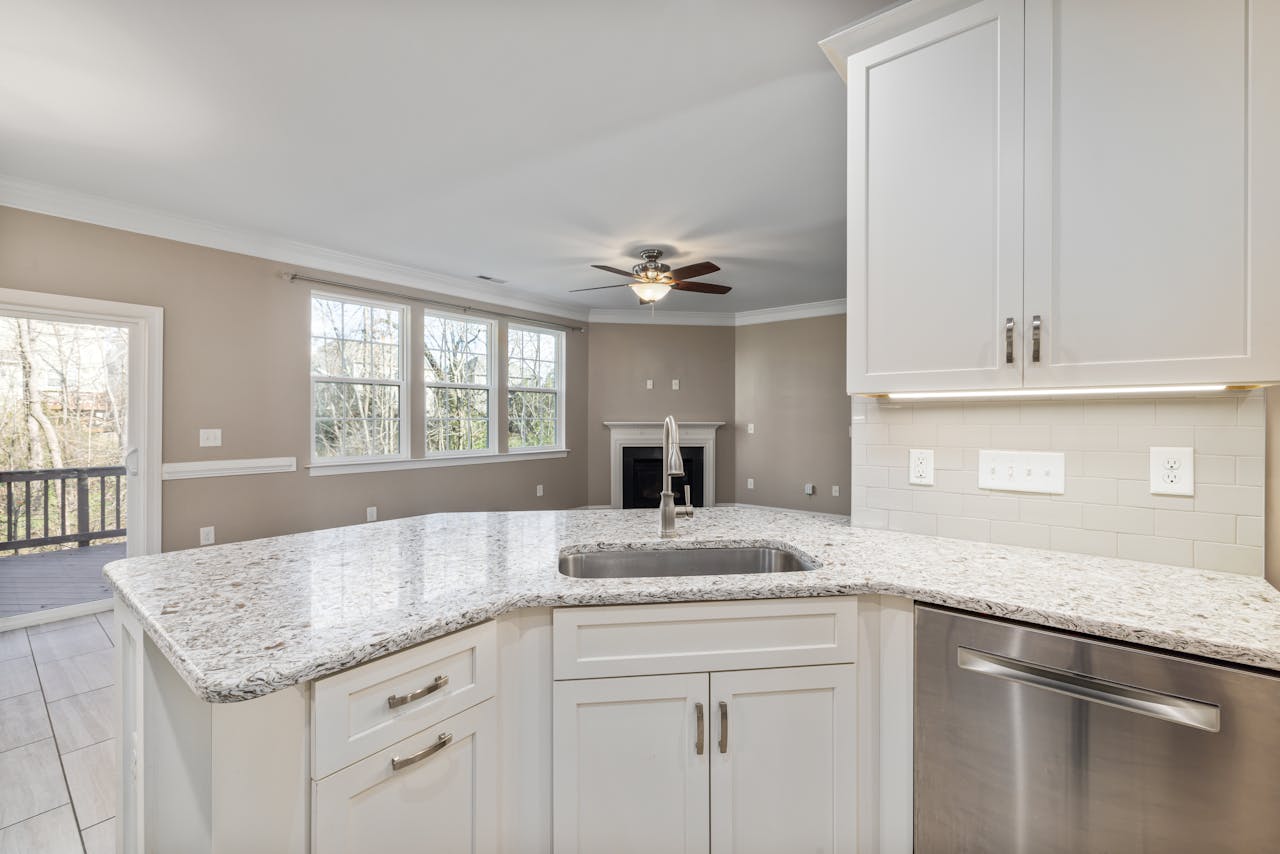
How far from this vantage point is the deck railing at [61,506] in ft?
15.0

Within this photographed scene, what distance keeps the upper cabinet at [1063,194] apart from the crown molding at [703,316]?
4.88 m

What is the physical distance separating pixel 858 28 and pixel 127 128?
10.2 ft

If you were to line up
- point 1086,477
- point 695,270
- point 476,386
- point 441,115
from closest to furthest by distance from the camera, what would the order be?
point 1086,477 < point 441,115 < point 695,270 < point 476,386

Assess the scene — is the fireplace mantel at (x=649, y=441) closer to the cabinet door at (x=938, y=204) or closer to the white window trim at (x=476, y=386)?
the white window trim at (x=476, y=386)

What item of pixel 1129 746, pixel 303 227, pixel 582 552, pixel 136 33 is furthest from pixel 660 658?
pixel 303 227

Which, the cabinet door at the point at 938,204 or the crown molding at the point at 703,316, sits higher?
the crown molding at the point at 703,316

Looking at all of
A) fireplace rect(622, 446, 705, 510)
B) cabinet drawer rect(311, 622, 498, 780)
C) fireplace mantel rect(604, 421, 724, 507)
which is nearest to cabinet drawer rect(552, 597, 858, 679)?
cabinet drawer rect(311, 622, 498, 780)

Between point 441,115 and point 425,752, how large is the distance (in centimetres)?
245

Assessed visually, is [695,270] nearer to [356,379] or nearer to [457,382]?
[457,382]

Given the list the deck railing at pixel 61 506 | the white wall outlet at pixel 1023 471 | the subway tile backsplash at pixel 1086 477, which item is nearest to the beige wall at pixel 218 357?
the deck railing at pixel 61 506

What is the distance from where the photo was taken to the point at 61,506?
4.82 meters

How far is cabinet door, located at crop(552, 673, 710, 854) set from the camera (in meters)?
1.22

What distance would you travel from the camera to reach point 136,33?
1883 mm

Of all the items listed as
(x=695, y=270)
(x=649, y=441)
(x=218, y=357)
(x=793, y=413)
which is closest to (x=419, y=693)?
(x=695, y=270)
